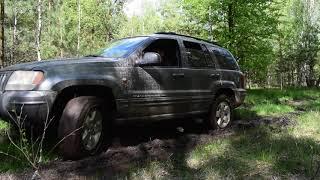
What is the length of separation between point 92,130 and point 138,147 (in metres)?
1.03

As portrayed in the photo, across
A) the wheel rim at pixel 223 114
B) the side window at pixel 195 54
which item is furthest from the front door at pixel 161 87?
the wheel rim at pixel 223 114

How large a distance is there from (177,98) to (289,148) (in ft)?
7.12

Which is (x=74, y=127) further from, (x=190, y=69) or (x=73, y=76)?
(x=190, y=69)

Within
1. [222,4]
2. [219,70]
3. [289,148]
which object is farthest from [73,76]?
[222,4]

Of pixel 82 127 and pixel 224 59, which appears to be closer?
pixel 82 127

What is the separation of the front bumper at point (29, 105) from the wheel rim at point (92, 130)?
24.5 inches

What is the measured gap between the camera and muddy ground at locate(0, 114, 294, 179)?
5195 millimetres

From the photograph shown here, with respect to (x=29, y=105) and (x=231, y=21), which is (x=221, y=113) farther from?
(x=231, y=21)

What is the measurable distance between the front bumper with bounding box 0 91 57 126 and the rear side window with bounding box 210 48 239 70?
441 cm

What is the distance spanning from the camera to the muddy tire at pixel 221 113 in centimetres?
872

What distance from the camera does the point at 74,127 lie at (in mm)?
5578

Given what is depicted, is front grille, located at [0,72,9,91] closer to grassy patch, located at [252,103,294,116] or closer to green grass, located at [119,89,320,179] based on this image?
green grass, located at [119,89,320,179]

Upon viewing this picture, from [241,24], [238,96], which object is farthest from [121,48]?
[241,24]

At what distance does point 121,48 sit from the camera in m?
7.11
